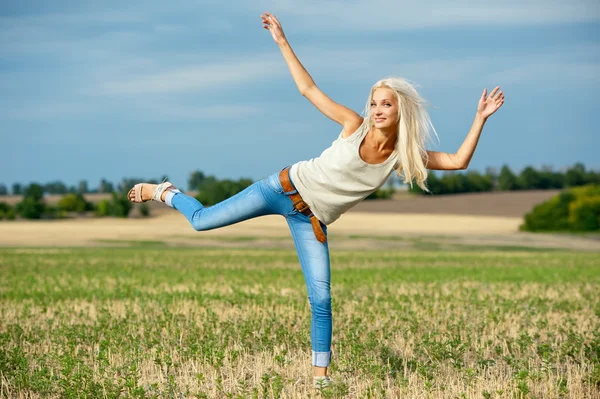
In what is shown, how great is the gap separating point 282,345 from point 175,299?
270 inches

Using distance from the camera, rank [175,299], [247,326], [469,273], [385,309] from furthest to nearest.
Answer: [469,273], [175,299], [385,309], [247,326]

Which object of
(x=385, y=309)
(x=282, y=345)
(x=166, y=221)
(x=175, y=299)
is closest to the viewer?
(x=282, y=345)

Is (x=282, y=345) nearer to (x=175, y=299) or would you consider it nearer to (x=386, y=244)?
(x=175, y=299)

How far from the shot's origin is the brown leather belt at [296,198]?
7.49 m

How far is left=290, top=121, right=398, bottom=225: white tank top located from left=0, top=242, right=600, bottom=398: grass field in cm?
167

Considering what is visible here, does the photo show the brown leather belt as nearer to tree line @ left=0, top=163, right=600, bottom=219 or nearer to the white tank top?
the white tank top

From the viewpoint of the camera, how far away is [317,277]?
768 cm

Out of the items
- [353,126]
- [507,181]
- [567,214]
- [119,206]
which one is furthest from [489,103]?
[507,181]

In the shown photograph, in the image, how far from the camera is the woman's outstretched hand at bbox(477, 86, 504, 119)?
7.54 m

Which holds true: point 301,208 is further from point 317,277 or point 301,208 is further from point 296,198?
point 317,277

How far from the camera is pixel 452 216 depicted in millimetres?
84938

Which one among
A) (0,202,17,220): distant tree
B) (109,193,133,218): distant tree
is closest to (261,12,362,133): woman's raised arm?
(109,193,133,218): distant tree

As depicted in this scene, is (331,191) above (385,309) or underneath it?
above

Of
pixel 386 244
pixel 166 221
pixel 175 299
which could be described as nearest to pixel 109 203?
pixel 166 221
